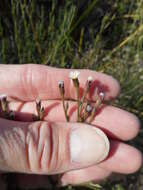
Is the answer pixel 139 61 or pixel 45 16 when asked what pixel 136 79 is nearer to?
pixel 139 61

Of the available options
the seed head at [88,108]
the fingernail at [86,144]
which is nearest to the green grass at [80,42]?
the fingernail at [86,144]

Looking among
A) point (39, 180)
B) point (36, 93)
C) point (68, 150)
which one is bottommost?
point (39, 180)

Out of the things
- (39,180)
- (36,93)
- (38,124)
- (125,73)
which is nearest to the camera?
(38,124)

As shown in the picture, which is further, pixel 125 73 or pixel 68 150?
pixel 125 73

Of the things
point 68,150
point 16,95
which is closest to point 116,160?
point 68,150

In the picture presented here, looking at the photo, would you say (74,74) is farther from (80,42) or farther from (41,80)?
(80,42)

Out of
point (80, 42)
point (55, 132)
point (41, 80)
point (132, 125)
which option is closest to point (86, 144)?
point (55, 132)

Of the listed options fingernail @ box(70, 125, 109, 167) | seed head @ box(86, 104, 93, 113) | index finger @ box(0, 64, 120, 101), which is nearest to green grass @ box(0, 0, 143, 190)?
index finger @ box(0, 64, 120, 101)
